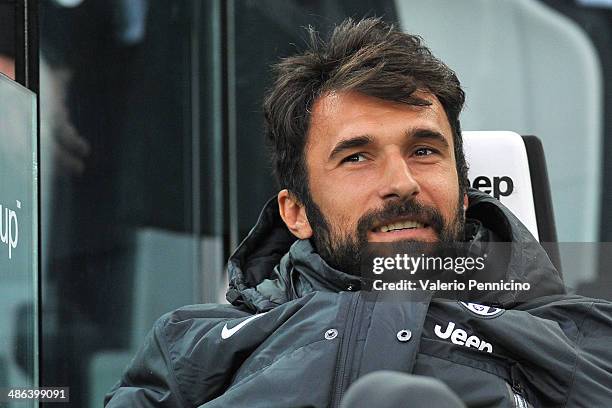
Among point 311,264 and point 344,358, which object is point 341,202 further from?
point 344,358

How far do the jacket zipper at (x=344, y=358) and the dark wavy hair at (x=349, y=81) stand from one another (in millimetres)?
420

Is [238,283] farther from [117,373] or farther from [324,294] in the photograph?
[117,373]

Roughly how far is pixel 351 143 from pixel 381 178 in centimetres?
9

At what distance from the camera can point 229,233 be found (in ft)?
14.0

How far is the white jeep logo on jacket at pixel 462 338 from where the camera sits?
2197 mm

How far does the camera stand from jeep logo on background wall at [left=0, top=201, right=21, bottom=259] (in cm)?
231

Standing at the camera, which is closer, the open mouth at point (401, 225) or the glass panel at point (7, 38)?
the open mouth at point (401, 225)

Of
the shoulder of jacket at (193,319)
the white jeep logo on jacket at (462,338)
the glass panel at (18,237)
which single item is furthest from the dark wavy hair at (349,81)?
the glass panel at (18,237)

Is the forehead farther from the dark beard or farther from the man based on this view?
the dark beard

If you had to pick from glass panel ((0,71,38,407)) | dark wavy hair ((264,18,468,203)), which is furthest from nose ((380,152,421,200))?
glass panel ((0,71,38,407))

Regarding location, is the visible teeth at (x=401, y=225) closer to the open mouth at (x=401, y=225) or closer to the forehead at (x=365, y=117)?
the open mouth at (x=401, y=225)

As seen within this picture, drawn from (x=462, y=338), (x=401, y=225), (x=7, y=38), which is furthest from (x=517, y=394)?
(x=7, y=38)

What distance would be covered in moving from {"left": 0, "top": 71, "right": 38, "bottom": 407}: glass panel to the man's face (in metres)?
0.55

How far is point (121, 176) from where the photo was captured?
159 inches
